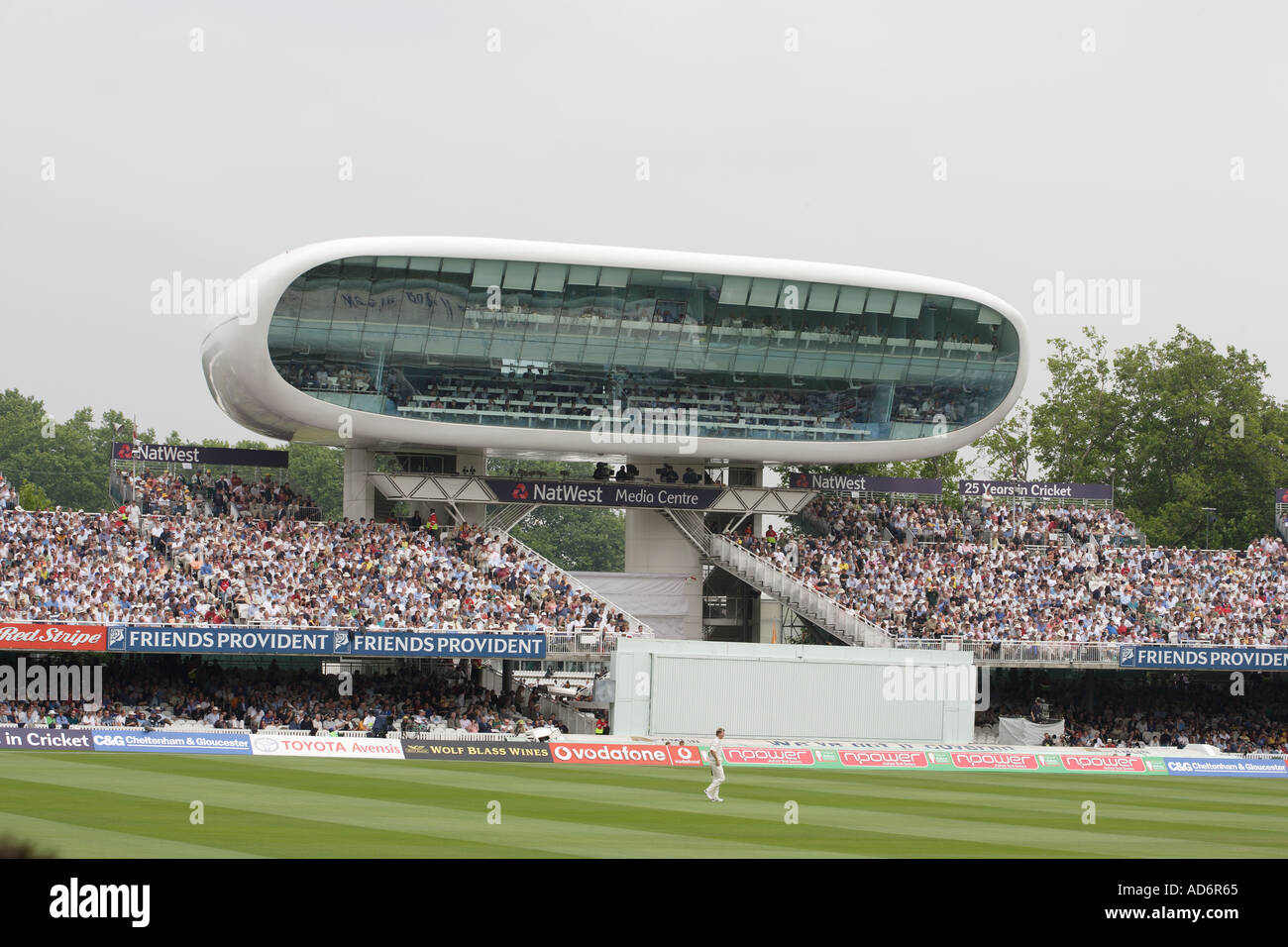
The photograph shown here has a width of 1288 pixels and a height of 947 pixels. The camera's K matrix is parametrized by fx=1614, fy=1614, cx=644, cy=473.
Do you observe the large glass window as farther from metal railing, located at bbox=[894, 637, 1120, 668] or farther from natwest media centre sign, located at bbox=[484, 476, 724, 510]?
metal railing, located at bbox=[894, 637, 1120, 668]

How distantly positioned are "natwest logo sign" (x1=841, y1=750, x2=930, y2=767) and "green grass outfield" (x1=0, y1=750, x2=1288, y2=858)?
403 cm

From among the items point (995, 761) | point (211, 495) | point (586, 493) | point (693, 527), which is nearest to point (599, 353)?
point (586, 493)

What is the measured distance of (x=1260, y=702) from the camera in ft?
199

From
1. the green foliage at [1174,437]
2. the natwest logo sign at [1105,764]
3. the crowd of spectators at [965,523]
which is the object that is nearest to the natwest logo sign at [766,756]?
the natwest logo sign at [1105,764]

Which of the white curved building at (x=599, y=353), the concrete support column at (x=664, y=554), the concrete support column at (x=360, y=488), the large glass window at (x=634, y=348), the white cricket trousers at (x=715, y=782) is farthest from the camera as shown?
the concrete support column at (x=664, y=554)

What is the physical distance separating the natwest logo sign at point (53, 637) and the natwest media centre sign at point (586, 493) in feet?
55.7

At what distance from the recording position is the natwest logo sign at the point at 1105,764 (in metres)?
46.4

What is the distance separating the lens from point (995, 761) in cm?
4638

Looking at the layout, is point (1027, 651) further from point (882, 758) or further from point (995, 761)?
point (882, 758)

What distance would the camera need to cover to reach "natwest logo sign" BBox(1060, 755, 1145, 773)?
1828 inches

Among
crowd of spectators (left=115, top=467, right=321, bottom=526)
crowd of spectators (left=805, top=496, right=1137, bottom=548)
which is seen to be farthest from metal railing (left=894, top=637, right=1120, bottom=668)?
crowd of spectators (left=115, top=467, right=321, bottom=526)

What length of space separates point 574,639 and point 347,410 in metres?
11.8

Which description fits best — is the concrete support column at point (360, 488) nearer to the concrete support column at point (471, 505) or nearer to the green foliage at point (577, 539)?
the concrete support column at point (471, 505)
